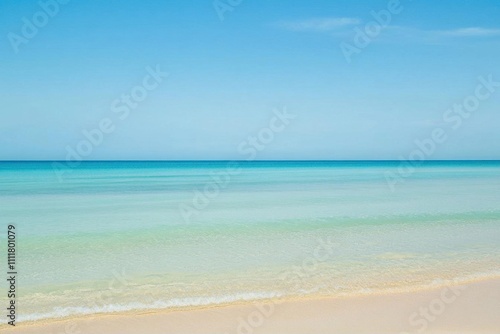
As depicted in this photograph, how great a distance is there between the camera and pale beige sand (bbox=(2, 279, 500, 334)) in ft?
16.4

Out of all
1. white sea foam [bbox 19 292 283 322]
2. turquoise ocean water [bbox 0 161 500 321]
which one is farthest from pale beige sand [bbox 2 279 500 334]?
turquoise ocean water [bbox 0 161 500 321]

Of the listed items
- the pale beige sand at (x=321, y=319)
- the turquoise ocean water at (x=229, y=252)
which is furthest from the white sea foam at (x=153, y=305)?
the pale beige sand at (x=321, y=319)

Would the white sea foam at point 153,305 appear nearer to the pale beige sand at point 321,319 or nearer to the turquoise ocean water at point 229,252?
the turquoise ocean water at point 229,252

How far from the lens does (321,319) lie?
5.30m

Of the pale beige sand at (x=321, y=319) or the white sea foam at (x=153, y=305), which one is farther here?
the white sea foam at (x=153, y=305)

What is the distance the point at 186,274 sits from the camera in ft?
23.0

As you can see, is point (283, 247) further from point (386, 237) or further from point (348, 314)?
point (348, 314)

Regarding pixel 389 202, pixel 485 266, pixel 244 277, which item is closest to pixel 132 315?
pixel 244 277

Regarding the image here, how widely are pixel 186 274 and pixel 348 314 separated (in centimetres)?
252

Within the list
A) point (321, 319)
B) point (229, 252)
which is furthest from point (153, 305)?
point (229, 252)

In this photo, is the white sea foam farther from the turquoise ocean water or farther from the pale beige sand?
the pale beige sand

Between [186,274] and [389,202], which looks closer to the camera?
[186,274]

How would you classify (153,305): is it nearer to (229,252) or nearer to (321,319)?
(321,319)

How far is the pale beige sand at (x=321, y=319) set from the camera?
500 centimetres
